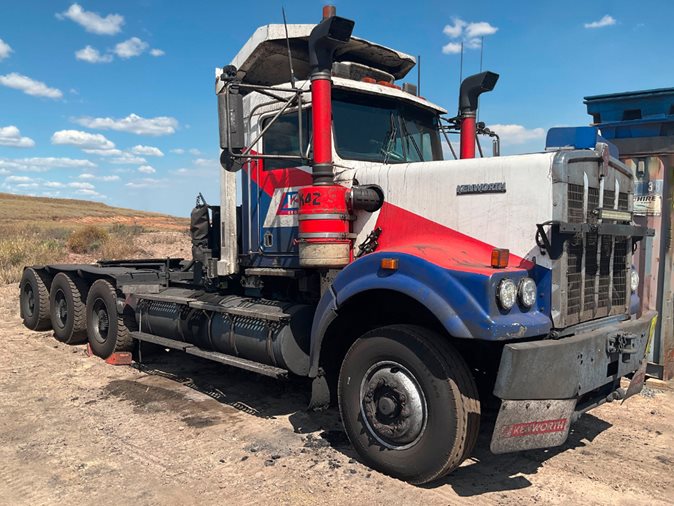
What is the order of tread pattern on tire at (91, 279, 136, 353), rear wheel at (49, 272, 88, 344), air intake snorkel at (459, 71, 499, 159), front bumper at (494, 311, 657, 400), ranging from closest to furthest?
front bumper at (494, 311, 657, 400) → air intake snorkel at (459, 71, 499, 159) → tread pattern on tire at (91, 279, 136, 353) → rear wheel at (49, 272, 88, 344)

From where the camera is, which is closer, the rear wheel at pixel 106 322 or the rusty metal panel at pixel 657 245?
the rusty metal panel at pixel 657 245

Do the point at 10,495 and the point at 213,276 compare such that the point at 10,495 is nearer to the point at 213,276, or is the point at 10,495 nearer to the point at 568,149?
the point at 213,276

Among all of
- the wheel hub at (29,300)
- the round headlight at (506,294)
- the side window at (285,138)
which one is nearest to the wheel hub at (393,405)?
the round headlight at (506,294)

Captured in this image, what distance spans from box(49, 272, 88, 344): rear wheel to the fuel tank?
193 cm

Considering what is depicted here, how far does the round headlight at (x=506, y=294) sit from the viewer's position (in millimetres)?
3334

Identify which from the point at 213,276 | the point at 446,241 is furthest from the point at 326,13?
the point at 213,276

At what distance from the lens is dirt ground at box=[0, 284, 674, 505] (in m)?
3.67

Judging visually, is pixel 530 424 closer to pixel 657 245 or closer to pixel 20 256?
pixel 657 245

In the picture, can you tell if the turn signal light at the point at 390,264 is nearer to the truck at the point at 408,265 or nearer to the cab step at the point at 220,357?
the truck at the point at 408,265

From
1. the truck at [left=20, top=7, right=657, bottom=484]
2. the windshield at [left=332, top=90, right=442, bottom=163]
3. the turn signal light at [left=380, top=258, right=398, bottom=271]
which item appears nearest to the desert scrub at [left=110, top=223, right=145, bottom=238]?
the truck at [left=20, top=7, right=657, bottom=484]

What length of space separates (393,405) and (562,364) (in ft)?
3.69

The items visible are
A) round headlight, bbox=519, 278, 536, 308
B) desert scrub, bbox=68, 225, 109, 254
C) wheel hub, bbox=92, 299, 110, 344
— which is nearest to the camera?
round headlight, bbox=519, 278, 536, 308

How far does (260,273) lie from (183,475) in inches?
83.1

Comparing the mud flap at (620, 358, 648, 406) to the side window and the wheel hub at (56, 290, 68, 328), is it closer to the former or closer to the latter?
the side window
